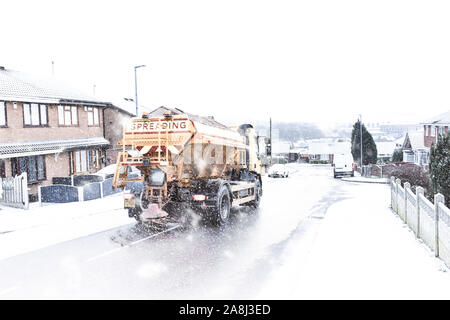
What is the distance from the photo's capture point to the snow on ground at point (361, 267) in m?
6.56

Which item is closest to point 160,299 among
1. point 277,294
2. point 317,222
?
point 277,294

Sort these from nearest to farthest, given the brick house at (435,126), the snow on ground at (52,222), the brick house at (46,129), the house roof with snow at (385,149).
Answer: the snow on ground at (52,222) → the brick house at (46,129) → the brick house at (435,126) → the house roof with snow at (385,149)

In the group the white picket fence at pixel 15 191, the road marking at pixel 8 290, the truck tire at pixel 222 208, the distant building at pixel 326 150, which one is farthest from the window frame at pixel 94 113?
the distant building at pixel 326 150

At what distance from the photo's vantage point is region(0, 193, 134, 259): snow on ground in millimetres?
10766

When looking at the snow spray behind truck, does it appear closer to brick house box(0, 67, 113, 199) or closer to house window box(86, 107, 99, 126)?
brick house box(0, 67, 113, 199)

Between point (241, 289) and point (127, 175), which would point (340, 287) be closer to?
point (241, 289)

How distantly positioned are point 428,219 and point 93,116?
2188cm

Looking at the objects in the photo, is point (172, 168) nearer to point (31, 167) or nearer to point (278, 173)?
point (31, 167)

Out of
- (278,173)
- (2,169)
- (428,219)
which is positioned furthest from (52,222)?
(278,173)

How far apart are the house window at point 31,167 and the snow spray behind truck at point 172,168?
9.99m

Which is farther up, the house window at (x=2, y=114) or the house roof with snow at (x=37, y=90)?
the house roof with snow at (x=37, y=90)

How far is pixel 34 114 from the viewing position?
21.4 m

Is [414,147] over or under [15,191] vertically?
over

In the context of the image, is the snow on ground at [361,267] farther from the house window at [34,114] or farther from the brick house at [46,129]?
the house window at [34,114]
